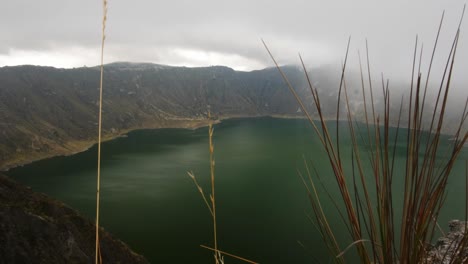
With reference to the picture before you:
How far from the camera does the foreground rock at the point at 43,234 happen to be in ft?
59.6

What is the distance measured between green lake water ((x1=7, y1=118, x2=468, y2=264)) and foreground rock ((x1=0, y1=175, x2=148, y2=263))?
215 inches

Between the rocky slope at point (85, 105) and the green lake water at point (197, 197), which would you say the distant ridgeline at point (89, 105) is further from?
the green lake water at point (197, 197)

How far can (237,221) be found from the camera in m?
33.3

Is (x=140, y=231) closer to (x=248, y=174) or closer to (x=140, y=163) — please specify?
(x=248, y=174)

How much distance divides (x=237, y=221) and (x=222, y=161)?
109ft

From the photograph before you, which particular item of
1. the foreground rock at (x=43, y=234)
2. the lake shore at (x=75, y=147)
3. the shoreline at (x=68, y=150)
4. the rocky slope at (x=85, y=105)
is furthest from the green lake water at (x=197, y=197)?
the rocky slope at (x=85, y=105)

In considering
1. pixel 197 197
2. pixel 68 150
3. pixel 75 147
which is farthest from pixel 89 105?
pixel 197 197

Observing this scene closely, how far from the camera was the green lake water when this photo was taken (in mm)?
27781

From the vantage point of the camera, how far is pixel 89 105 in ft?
405

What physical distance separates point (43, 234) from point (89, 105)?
113418 millimetres

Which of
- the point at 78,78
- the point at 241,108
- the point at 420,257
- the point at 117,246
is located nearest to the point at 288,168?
the point at 117,246

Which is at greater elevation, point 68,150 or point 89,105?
point 89,105

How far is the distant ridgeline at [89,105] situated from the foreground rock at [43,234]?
22.0 m

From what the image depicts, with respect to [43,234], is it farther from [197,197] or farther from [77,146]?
[77,146]
